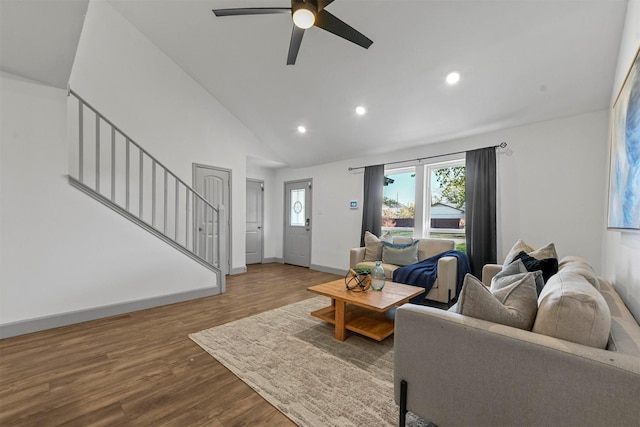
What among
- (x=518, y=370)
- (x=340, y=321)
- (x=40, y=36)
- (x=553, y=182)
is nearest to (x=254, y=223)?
(x=340, y=321)

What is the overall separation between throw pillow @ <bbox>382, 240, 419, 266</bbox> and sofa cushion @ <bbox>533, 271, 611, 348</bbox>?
9.33 ft

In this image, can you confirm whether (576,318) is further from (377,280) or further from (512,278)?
(377,280)

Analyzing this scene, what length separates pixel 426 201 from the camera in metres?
4.41

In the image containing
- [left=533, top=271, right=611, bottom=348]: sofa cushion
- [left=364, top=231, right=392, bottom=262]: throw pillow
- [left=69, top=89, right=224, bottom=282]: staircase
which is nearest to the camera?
[left=533, top=271, right=611, bottom=348]: sofa cushion

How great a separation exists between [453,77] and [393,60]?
0.72 m

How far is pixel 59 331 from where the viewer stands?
267 centimetres

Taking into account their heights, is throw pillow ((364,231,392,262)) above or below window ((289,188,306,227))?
below

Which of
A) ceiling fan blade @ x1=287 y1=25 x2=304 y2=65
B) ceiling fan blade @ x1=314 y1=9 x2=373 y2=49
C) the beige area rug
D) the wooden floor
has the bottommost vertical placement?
the wooden floor

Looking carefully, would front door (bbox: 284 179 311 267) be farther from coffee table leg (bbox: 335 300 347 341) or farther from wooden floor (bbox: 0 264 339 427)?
coffee table leg (bbox: 335 300 347 341)

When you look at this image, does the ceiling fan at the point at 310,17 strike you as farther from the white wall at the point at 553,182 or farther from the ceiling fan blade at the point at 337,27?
the white wall at the point at 553,182

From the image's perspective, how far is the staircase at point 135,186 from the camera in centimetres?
335

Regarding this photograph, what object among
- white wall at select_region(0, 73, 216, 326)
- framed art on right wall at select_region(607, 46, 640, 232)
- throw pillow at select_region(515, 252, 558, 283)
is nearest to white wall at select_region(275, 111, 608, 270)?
framed art on right wall at select_region(607, 46, 640, 232)

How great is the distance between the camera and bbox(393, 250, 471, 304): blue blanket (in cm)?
339

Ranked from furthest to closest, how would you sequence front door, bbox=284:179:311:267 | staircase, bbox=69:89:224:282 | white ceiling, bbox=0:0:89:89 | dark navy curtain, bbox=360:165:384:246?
front door, bbox=284:179:311:267, dark navy curtain, bbox=360:165:384:246, staircase, bbox=69:89:224:282, white ceiling, bbox=0:0:89:89
